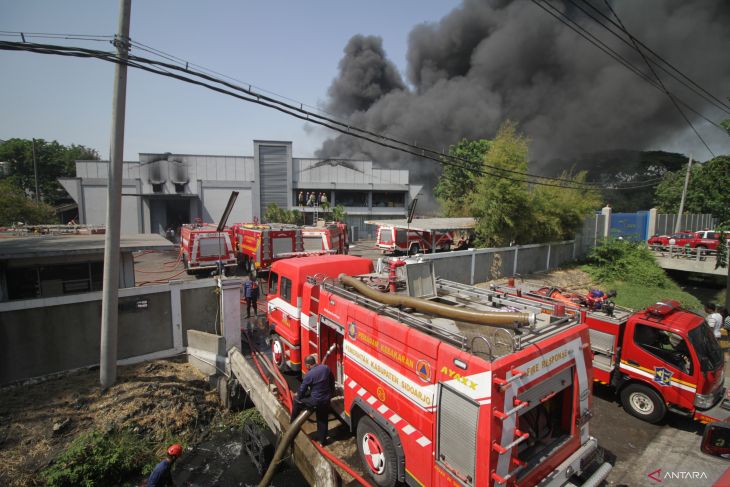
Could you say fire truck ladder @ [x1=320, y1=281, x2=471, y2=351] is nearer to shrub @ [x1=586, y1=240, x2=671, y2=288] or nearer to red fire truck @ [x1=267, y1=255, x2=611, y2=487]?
red fire truck @ [x1=267, y1=255, x2=611, y2=487]

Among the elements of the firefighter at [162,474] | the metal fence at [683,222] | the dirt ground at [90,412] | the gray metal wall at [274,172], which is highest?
the gray metal wall at [274,172]

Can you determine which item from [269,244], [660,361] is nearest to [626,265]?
[660,361]

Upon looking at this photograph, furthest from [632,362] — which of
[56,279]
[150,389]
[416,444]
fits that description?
[56,279]

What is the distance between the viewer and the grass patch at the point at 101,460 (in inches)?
188

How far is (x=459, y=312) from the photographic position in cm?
434

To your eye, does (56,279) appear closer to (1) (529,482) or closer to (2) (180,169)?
(1) (529,482)

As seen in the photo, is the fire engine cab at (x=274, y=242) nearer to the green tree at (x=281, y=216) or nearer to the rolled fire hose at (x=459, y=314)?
the rolled fire hose at (x=459, y=314)

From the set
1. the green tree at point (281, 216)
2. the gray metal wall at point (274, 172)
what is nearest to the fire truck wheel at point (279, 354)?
the green tree at point (281, 216)

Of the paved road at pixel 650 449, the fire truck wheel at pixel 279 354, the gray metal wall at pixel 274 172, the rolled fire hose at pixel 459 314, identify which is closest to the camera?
the rolled fire hose at pixel 459 314

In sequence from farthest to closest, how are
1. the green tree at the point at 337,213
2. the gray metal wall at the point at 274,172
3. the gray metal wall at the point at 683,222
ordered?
1. the gray metal wall at the point at 274,172
2. the green tree at the point at 337,213
3. the gray metal wall at the point at 683,222

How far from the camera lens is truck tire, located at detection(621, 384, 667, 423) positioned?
6488mm

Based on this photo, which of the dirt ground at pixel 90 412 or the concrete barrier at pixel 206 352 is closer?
the dirt ground at pixel 90 412

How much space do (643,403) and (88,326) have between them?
1110 cm

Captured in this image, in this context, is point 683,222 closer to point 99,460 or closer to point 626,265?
point 626,265
